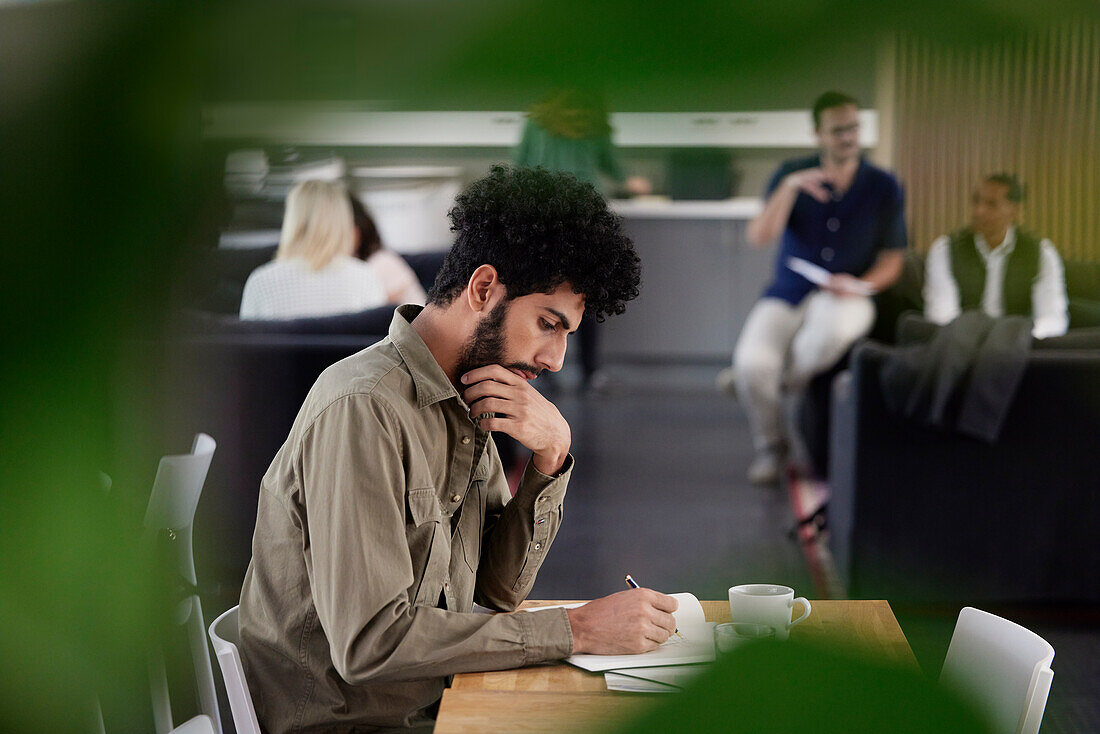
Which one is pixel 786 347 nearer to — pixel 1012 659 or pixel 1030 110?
pixel 1012 659

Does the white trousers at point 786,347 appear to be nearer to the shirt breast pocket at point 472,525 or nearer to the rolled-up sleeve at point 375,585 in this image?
the shirt breast pocket at point 472,525

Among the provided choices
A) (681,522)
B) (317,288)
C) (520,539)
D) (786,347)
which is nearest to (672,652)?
(520,539)

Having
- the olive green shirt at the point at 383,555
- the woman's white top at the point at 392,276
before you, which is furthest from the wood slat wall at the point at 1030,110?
the woman's white top at the point at 392,276

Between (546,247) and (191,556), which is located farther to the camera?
(191,556)

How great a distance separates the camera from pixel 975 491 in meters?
1.90

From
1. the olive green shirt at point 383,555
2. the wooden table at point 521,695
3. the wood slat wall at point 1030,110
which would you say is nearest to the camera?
the wood slat wall at point 1030,110

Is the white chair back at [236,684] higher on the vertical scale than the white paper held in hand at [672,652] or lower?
lower

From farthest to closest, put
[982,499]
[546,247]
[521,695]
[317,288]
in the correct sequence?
1. [317,288]
2. [982,499]
3. [546,247]
4. [521,695]

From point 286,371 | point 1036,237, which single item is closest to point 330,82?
point 1036,237

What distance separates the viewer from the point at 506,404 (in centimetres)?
74

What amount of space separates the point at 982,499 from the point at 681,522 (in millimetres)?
736

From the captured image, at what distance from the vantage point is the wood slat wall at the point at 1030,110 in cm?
14

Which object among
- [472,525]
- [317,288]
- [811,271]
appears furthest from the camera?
[811,271]

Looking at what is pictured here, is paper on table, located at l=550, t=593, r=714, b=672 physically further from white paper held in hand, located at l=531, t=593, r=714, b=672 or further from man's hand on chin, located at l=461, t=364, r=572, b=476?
man's hand on chin, located at l=461, t=364, r=572, b=476
